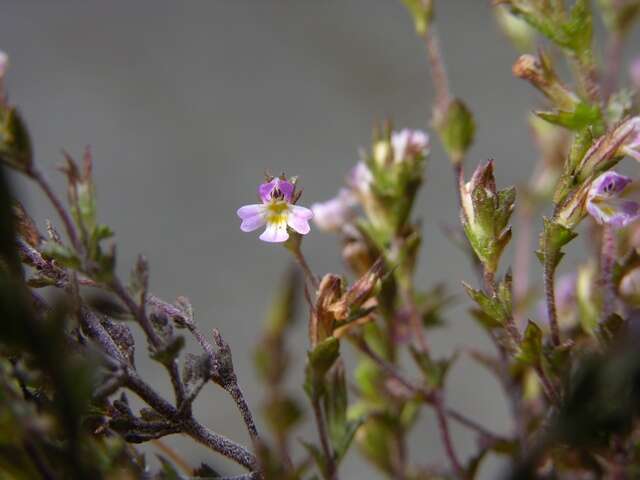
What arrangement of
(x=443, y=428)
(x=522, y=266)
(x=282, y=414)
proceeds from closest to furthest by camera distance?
1. (x=282, y=414)
2. (x=443, y=428)
3. (x=522, y=266)

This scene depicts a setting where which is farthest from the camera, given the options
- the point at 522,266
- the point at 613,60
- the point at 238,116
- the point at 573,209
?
the point at 238,116

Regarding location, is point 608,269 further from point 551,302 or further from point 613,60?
point 613,60

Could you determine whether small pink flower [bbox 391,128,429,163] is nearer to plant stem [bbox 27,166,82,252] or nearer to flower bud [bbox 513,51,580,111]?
flower bud [bbox 513,51,580,111]

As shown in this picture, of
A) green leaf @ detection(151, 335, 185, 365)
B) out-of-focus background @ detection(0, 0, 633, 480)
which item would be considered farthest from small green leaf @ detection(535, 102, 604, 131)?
out-of-focus background @ detection(0, 0, 633, 480)

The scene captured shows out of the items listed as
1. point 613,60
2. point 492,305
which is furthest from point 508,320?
point 613,60

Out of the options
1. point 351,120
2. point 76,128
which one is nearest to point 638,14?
point 351,120

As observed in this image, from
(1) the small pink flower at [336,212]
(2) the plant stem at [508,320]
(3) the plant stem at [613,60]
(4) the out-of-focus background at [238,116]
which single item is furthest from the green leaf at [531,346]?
(4) the out-of-focus background at [238,116]
